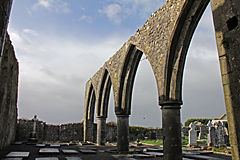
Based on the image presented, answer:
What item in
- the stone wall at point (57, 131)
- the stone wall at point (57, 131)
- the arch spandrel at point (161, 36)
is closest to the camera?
the arch spandrel at point (161, 36)

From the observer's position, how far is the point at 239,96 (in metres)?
3.32

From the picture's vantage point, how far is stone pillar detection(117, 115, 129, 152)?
30.8 ft

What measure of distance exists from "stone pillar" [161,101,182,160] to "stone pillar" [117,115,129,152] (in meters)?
3.43

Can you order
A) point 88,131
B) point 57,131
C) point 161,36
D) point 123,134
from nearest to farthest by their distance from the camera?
1. point 161,36
2. point 123,134
3. point 88,131
4. point 57,131

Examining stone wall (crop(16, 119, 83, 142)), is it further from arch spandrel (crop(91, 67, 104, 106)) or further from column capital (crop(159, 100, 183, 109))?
column capital (crop(159, 100, 183, 109))

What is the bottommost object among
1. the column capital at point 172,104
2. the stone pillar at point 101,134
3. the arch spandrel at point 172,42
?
the stone pillar at point 101,134

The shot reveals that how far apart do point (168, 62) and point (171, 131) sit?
7.36 ft

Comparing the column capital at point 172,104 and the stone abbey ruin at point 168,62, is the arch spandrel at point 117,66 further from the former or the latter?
the column capital at point 172,104

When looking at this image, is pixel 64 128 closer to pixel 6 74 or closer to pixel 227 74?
pixel 6 74

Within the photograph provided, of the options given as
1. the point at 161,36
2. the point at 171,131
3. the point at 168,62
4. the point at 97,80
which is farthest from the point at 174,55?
the point at 97,80

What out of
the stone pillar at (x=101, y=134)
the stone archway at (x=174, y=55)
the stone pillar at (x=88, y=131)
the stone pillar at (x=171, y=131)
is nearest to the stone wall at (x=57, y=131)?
the stone pillar at (x=88, y=131)

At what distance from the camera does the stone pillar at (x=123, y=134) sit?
369 inches

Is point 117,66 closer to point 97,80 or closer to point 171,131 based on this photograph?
point 97,80

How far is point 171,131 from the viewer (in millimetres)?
6270
